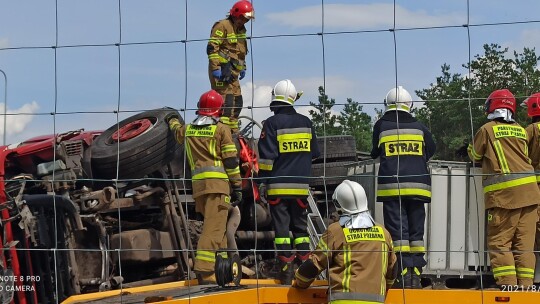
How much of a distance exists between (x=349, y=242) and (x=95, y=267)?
274 cm

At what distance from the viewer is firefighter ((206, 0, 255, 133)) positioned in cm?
845

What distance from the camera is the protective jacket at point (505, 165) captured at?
649cm

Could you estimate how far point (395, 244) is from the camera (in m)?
6.73

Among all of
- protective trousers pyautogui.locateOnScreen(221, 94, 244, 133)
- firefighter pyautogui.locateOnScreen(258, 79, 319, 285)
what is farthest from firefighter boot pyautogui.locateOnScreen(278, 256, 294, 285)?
protective trousers pyautogui.locateOnScreen(221, 94, 244, 133)

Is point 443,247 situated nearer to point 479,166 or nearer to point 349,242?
point 479,166

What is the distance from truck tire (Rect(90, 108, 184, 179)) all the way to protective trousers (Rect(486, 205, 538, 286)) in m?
2.84

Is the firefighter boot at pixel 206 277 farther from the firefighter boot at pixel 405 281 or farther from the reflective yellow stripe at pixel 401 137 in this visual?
the reflective yellow stripe at pixel 401 137

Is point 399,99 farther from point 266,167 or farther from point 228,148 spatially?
point 228,148

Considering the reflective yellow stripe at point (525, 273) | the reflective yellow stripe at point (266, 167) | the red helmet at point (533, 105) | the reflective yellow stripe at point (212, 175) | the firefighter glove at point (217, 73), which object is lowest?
the reflective yellow stripe at point (525, 273)

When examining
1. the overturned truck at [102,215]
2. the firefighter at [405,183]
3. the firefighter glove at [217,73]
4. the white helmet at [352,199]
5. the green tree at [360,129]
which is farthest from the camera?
the green tree at [360,129]

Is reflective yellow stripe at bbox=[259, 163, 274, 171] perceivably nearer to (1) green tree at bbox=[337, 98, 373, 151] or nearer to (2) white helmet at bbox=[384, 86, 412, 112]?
(2) white helmet at bbox=[384, 86, 412, 112]

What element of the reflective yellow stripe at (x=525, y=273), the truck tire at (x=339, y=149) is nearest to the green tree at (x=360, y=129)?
the truck tire at (x=339, y=149)

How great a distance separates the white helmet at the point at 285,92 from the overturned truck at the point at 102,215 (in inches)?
28.8

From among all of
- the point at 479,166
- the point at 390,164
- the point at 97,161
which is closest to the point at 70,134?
the point at 97,161
